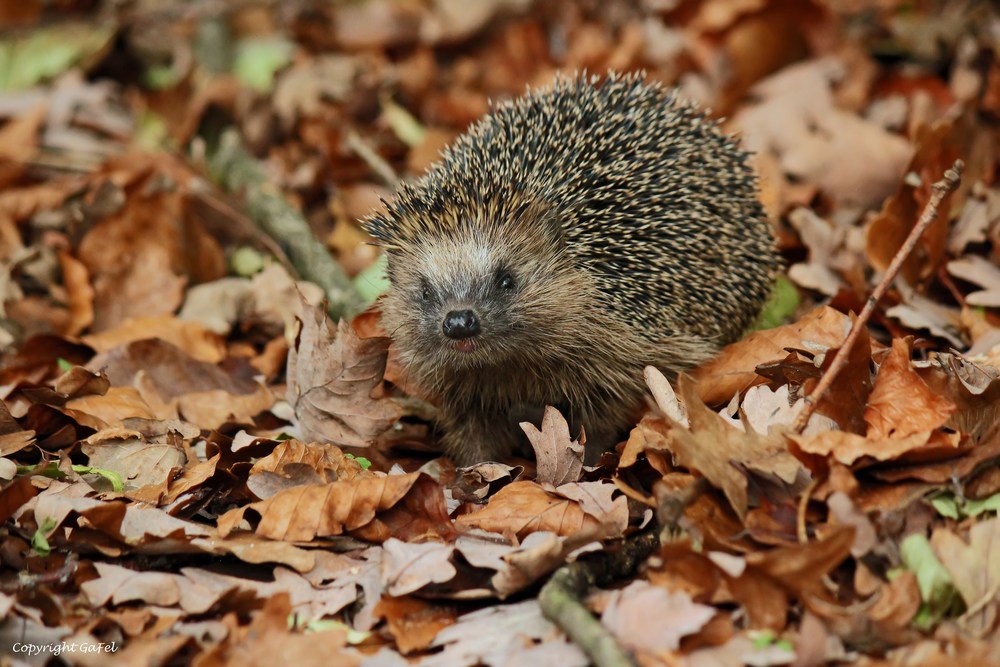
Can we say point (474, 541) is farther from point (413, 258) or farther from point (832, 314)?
point (832, 314)

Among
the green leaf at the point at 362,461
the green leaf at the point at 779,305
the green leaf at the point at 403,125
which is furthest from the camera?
the green leaf at the point at 403,125

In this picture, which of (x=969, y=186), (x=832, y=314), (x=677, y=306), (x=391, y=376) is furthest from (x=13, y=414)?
(x=969, y=186)

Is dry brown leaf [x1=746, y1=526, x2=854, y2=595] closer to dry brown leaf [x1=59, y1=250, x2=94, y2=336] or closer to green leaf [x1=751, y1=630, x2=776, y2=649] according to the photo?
green leaf [x1=751, y1=630, x2=776, y2=649]

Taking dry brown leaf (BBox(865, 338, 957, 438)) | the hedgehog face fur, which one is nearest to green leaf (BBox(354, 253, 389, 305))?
the hedgehog face fur

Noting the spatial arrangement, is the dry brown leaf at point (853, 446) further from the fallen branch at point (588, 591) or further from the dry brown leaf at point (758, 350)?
the dry brown leaf at point (758, 350)

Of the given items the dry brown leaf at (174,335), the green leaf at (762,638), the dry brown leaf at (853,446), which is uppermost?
the dry brown leaf at (853,446)

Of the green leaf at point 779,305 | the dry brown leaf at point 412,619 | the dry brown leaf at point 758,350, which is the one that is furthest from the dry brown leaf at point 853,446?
the green leaf at point 779,305
